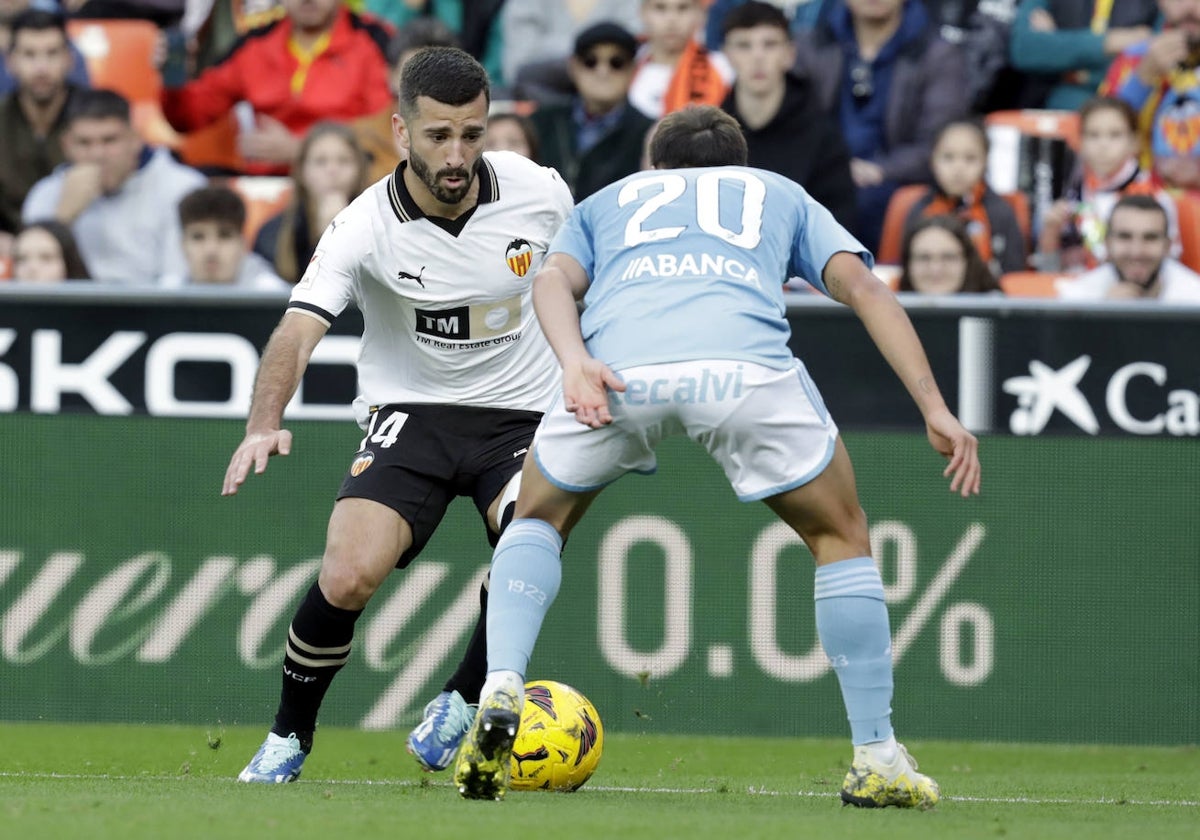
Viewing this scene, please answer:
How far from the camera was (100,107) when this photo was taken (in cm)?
1061

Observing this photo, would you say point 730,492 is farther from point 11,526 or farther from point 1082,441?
point 11,526

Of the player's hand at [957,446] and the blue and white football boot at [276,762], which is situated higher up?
the player's hand at [957,446]

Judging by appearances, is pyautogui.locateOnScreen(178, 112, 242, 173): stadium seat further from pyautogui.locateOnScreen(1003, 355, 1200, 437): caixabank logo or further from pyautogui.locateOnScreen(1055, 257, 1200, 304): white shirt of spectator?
pyautogui.locateOnScreen(1003, 355, 1200, 437): caixabank logo

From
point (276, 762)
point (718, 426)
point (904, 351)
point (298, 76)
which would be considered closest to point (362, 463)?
point (276, 762)

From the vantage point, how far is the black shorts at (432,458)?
6.05 meters

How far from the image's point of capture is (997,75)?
39.0 ft

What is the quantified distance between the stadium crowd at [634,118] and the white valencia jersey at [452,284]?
3407mm

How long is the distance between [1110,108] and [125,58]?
597cm

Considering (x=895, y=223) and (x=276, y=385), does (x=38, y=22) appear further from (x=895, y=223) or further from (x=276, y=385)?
(x=276, y=385)

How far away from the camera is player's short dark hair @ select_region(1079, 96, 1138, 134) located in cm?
1031

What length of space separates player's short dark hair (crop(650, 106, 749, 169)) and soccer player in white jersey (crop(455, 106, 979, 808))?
0.02 meters

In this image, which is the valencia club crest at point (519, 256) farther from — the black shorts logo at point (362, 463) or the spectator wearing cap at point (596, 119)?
the spectator wearing cap at point (596, 119)

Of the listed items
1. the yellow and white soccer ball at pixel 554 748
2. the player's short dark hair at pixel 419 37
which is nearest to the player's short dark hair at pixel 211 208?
the player's short dark hair at pixel 419 37

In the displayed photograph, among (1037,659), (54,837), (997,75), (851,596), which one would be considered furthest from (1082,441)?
(54,837)
